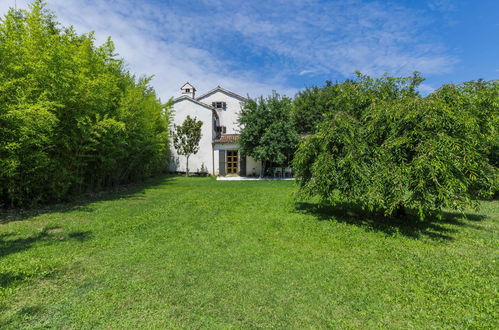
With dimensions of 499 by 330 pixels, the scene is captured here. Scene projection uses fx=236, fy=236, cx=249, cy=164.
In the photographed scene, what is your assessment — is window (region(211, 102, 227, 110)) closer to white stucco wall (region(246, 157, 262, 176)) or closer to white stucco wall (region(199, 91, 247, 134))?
white stucco wall (region(199, 91, 247, 134))

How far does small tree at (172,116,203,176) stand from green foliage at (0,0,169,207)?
845cm

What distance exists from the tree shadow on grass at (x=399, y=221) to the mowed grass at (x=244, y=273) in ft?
0.24

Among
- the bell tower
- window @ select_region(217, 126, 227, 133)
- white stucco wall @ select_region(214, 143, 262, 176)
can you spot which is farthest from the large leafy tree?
the bell tower

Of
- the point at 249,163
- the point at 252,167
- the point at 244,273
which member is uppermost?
the point at 249,163

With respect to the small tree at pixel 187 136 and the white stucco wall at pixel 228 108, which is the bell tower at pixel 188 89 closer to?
the white stucco wall at pixel 228 108

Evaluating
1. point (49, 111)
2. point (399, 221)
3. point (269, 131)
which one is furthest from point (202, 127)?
point (399, 221)

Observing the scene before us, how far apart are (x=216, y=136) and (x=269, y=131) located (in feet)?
22.8

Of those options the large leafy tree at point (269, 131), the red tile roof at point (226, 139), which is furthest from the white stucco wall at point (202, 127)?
the large leafy tree at point (269, 131)

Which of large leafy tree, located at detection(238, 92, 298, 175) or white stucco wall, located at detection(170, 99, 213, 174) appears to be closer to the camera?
large leafy tree, located at detection(238, 92, 298, 175)

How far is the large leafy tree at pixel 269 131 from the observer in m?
16.1

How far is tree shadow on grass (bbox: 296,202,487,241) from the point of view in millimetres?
5722

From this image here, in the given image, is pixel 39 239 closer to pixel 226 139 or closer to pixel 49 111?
pixel 49 111

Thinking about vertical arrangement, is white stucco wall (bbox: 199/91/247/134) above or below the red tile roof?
above

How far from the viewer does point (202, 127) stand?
66.6 feet
